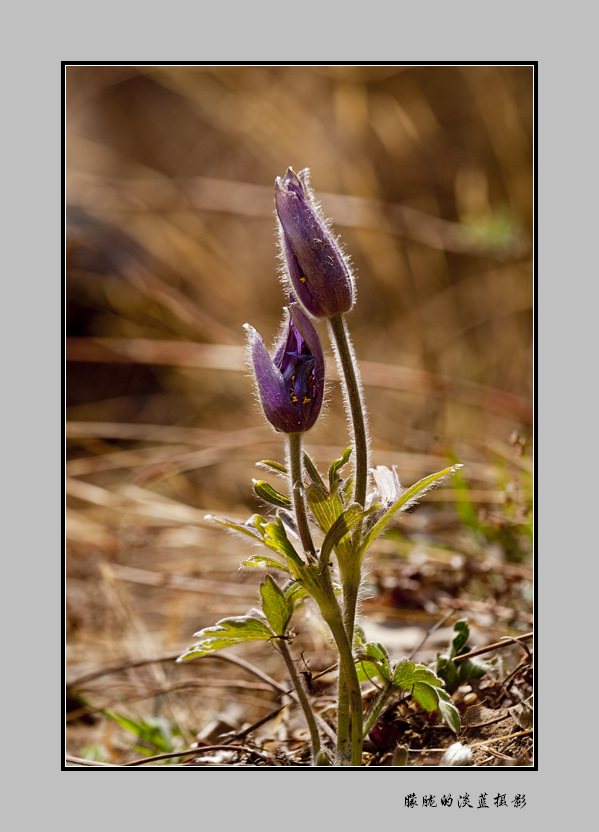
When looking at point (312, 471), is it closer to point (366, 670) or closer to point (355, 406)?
point (355, 406)

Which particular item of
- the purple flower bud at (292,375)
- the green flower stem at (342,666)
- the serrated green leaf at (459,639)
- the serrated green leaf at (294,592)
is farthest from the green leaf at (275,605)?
the serrated green leaf at (459,639)

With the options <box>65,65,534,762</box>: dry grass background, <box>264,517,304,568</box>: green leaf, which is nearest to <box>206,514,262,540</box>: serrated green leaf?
<box>264,517,304,568</box>: green leaf

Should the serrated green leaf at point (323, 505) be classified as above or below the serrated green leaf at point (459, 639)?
above

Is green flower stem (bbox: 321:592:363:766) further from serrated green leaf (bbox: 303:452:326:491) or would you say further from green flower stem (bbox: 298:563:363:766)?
serrated green leaf (bbox: 303:452:326:491)

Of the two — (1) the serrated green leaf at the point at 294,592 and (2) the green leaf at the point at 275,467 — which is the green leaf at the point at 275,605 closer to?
(1) the serrated green leaf at the point at 294,592

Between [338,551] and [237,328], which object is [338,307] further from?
[237,328]
